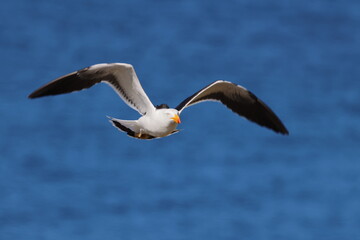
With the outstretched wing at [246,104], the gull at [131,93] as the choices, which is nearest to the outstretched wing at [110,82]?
the gull at [131,93]

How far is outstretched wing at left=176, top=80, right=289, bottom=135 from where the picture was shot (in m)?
9.51

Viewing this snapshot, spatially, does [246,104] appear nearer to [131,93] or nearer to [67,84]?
[131,93]

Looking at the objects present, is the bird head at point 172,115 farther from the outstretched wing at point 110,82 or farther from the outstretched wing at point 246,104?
the outstretched wing at point 246,104

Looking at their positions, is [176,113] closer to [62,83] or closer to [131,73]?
[131,73]

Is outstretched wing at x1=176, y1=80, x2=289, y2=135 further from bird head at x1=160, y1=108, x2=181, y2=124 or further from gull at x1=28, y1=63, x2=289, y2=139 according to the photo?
bird head at x1=160, y1=108, x2=181, y2=124

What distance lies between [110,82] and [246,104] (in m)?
1.77

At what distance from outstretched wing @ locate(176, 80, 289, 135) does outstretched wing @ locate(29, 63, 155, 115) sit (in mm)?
913

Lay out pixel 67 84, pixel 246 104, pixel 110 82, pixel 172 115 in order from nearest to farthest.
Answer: pixel 172 115 → pixel 67 84 → pixel 110 82 → pixel 246 104

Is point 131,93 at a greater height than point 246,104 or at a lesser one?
lesser

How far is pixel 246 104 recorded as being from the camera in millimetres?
9633

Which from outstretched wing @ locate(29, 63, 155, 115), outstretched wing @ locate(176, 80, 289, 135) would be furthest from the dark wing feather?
outstretched wing @ locate(176, 80, 289, 135)

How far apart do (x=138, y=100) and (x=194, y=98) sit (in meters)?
0.62

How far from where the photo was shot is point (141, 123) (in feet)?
28.8

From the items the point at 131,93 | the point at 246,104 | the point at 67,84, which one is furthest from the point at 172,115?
the point at 246,104
